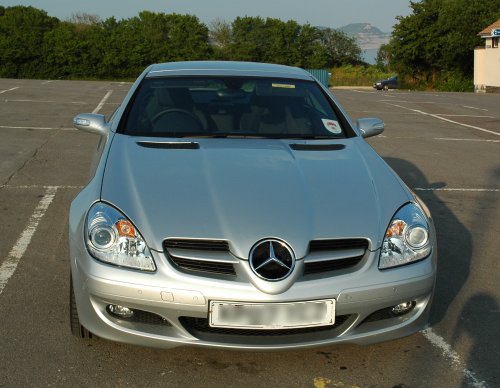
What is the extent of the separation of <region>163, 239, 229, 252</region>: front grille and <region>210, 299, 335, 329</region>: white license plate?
251mm

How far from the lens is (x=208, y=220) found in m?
3.31

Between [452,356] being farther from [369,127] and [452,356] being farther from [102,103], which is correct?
[102,103]

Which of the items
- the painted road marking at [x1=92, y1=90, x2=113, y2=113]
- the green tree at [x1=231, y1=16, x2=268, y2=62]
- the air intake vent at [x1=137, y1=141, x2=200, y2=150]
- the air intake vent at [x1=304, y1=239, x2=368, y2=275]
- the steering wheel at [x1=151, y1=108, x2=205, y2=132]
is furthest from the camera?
the green tree at [x1=231, y1=16, x2=268, y2=62]

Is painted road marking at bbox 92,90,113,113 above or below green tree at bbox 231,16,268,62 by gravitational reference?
below

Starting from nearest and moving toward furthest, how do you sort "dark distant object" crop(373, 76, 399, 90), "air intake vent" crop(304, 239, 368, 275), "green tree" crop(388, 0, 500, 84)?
1. "air intake vent" crop(304, 239, 368, 275)
2. "green tree" crop(388, 0, 500, 84)
3. "dark distant object" crop(373, 76, 399, 90)

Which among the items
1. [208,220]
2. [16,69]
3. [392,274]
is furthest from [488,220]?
[16,69]

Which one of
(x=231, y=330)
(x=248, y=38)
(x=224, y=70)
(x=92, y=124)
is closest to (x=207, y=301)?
(x=231, y=330)

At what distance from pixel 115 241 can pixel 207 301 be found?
1.79 feet

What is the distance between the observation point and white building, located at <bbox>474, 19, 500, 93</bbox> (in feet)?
154

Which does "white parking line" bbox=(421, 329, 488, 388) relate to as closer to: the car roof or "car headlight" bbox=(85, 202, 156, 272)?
"car headlight" bbox=(85, 202, 156, 272)

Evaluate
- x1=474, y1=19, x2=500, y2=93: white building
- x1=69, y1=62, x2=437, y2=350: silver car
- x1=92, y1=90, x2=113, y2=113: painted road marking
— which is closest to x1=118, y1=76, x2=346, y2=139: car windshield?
x1=69, y1=62, x2=437, y2=350: silver car

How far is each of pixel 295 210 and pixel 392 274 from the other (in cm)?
54

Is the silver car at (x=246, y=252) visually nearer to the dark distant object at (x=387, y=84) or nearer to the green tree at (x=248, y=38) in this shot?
the dark distant object at (x=387, y=84)

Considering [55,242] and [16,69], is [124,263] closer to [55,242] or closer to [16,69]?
[55,242]
